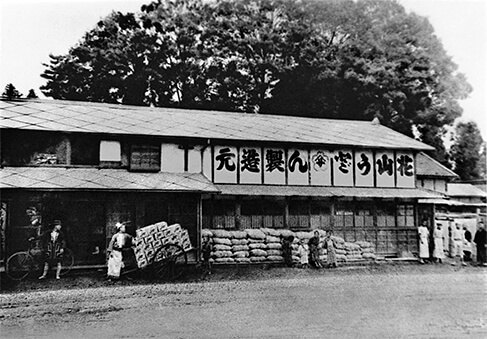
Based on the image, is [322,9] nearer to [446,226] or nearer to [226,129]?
[226,129]

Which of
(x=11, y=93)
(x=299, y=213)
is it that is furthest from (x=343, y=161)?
(x=11, y=93)

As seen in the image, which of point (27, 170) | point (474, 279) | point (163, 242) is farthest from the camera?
point (474, 279)

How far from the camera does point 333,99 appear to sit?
15250 mm

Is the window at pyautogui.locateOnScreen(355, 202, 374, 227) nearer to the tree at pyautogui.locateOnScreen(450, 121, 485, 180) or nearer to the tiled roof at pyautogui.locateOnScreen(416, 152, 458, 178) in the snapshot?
the tree at pyautogui.locateOnScreen(450, 121, 485, 180)

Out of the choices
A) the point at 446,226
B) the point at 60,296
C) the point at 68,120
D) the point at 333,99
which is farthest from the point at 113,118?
the point at 446,226

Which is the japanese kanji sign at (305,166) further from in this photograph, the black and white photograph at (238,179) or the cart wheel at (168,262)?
the cart wheel at (168,262)

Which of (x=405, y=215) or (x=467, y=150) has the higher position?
(x=467, y=150)

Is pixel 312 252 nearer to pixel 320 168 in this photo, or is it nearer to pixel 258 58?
pixel 320 168

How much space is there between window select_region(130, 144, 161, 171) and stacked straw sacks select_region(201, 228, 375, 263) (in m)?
2.38

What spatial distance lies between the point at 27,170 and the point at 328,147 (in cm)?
858

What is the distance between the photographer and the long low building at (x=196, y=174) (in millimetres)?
10391

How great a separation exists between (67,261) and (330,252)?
281 inches

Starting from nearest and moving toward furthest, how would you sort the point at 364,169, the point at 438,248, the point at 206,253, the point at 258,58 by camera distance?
the point at 206,253 → the point at 258,58 → the point at 364,169 → the point at 438,248

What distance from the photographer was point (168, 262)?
35.6ft
